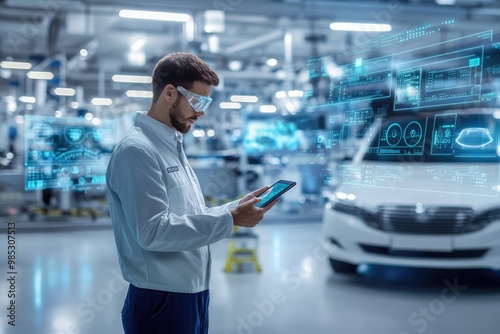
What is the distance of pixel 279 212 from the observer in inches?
401

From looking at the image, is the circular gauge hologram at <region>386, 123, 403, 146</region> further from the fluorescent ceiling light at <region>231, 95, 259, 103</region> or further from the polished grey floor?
the fluorescent ceiling light at <region>231, 95, 259, 103</region>

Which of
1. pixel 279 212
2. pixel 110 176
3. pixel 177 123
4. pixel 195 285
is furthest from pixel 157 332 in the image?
pixel 279 212

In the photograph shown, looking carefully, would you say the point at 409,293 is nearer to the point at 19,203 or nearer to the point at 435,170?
the point at 435,170

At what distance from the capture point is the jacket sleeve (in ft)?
5.49

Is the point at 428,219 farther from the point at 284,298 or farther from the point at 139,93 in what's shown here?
the point at 139,93

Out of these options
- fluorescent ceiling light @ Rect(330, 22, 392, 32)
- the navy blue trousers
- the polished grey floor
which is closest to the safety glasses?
the navy blue trousers

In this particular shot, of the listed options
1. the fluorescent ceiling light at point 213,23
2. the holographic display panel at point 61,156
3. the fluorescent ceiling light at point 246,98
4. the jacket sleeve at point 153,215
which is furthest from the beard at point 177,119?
the fluorescent ceiling light at point 246,98

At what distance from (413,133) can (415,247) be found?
238cm

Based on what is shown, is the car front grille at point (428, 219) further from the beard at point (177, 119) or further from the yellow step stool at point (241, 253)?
the beard at point (177, 119)

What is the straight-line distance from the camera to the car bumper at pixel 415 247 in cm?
425

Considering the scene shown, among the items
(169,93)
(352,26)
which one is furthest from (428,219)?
(352,26)

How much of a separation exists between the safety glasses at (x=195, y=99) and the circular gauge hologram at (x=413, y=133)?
886 mm

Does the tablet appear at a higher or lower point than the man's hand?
higher

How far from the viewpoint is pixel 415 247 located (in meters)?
4.35
